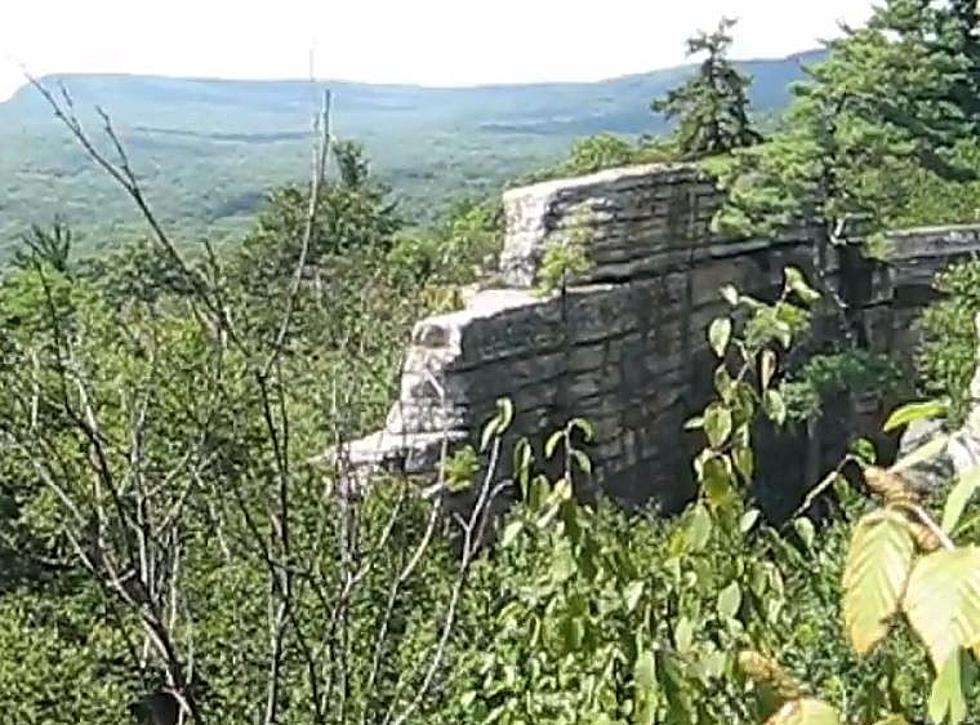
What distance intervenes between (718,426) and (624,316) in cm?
1123

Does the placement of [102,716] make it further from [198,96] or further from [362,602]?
[198,96]

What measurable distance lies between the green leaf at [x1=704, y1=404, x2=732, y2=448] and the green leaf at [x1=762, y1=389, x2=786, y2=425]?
0.07 metres

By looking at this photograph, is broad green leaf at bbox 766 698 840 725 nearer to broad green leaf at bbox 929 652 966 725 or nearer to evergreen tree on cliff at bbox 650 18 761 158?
broad green leaf at bbox 929 652 966 725

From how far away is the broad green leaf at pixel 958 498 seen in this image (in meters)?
0.65

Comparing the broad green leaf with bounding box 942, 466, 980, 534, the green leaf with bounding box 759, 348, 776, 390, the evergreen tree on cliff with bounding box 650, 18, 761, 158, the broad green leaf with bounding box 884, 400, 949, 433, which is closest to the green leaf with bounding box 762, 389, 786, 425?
the green leaf with bounding box 759, 348, 776, 390

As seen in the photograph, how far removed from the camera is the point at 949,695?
23.7 inches

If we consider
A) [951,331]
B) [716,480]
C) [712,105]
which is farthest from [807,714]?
[712,105]

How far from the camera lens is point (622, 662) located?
1561 mm

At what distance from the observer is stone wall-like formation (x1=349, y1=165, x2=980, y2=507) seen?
11055mm

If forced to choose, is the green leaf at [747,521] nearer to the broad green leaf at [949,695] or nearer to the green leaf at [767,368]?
the green leaf at [767,368]

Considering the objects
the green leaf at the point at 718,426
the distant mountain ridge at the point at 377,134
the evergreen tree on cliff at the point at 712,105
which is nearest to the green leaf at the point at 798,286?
the green leaf at the point at 718,426

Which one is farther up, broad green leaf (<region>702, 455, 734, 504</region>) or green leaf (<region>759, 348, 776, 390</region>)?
green leaf (<region>759, 348, 776, 390</region>)

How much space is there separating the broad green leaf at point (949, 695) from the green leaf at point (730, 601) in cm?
59

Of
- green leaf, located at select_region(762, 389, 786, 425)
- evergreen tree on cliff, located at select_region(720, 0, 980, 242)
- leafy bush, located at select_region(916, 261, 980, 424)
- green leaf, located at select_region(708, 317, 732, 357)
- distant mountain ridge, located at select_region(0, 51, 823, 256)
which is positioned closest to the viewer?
green leaf, located at select_region(708, 317, 732, 357)
